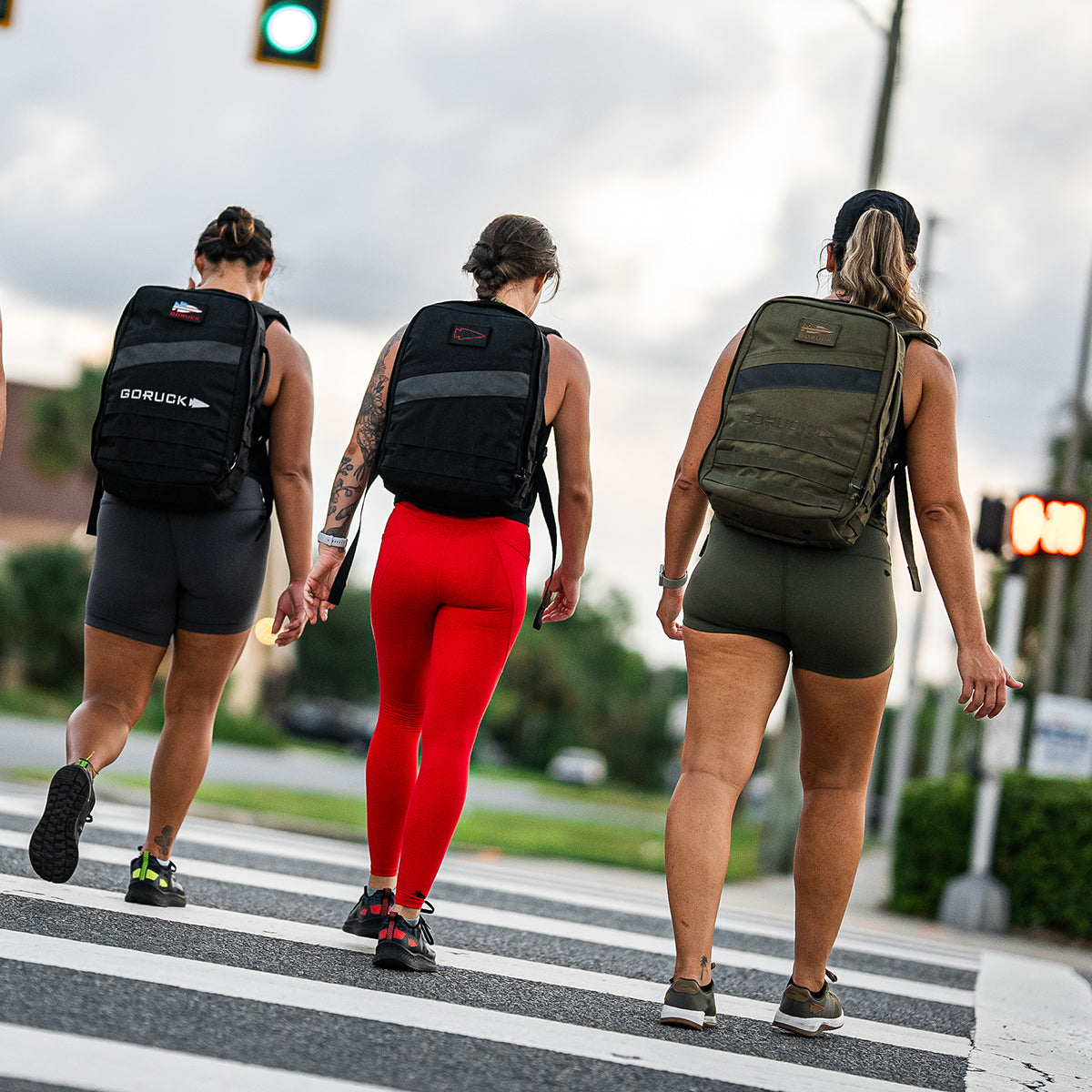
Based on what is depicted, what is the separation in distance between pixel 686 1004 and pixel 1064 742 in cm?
1205

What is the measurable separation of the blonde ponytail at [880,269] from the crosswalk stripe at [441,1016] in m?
1.96

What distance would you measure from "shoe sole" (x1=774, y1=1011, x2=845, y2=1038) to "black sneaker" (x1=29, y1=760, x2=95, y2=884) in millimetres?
1936

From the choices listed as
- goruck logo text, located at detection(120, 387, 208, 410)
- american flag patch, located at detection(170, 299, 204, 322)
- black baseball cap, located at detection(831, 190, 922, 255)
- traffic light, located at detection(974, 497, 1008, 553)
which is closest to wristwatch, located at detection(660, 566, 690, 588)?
black baseball cap, located at detection(831, 190, 922, 255)

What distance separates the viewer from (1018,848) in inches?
386

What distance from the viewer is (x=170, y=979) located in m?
3.22

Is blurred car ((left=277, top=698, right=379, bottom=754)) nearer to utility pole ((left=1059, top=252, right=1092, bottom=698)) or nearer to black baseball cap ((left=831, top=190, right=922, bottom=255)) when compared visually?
utility pole ((left=1059, top=252, right=1092, bottom=698))

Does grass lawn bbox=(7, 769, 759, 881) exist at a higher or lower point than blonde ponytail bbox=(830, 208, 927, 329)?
lower

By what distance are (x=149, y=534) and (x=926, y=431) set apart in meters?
2.29

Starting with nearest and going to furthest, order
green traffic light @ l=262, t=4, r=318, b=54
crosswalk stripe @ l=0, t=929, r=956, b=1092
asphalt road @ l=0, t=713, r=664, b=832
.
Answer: crosswalk stripe @ l=0, t=929, r=956, b=1092 < green traffic light @ l=262, t=4, r=318, b=54 < asphalt road @ l=0, t=713, r=664, b=832

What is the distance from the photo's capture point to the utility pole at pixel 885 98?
13320 mm

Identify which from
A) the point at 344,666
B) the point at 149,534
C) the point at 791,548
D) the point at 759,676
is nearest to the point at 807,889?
the point at 759,676

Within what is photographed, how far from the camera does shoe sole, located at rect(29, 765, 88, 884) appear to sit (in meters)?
3.72

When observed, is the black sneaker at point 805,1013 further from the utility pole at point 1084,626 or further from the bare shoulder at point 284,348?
the utility pole at point 1084,626

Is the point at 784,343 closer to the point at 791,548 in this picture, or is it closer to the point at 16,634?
the point at 791,548
